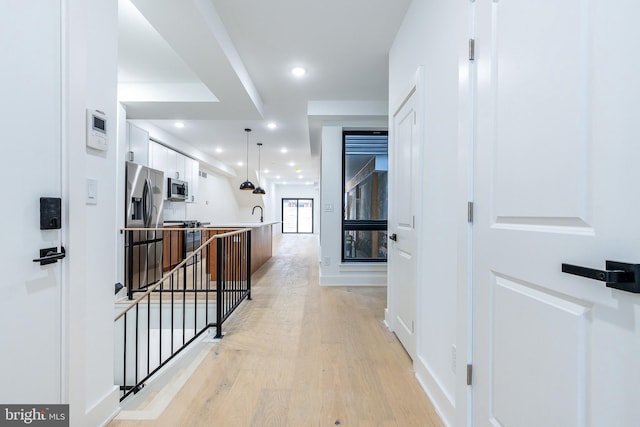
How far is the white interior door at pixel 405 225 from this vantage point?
6.96ft

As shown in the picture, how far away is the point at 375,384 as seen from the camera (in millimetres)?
1850

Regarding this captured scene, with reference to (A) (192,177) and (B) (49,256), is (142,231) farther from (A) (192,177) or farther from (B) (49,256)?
(B) (49,256)

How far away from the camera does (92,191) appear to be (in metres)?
1.38

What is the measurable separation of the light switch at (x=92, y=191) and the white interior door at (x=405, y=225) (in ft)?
6.22

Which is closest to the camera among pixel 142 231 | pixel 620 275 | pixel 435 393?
pixel 620 275

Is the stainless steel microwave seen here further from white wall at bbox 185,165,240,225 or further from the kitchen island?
the kitchen island

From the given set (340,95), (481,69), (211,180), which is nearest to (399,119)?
(481,69)

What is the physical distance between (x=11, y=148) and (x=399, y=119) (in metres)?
2.44

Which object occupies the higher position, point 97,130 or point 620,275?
point 97,130

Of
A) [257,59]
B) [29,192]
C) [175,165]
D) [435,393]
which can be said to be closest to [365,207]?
[257,59]

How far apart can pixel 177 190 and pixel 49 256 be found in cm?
530

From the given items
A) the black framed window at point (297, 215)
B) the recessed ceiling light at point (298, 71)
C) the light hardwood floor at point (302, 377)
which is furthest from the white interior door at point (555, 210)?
the black framed window at point (297, 215)

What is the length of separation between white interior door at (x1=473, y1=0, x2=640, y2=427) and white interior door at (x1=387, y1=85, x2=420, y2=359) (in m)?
0.91

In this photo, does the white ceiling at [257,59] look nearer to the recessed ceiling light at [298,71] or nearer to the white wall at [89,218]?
the recessed ceiling light at [298,71]
